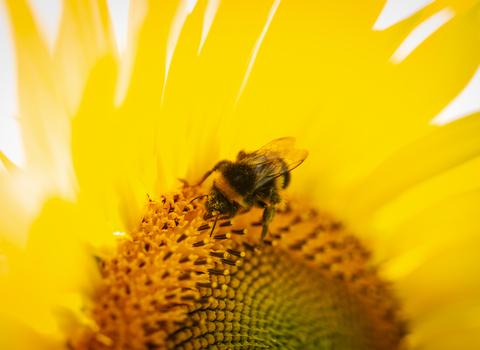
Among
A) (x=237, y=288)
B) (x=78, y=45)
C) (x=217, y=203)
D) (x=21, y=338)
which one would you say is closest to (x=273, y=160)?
(x=217, y=203)

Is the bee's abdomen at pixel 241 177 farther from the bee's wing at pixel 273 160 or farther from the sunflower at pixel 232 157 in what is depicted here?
the sunflower at pixel 232 157

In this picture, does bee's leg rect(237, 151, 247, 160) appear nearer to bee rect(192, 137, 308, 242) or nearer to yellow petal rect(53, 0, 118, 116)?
bee rect(192, 137, 308, 242)

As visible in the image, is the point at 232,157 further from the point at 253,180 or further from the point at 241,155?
the point at 253,180

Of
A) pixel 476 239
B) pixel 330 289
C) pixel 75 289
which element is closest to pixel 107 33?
pixel 75 289

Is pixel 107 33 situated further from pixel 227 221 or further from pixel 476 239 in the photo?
pixel 476 239

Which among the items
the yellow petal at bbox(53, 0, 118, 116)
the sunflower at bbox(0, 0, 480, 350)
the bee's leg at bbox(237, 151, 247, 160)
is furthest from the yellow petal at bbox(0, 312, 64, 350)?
the bee's leg at bbox(237, 151, 247, 160)

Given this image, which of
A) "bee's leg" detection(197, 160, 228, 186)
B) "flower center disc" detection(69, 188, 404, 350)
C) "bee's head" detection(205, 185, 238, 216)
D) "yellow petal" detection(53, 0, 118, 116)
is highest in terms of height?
"yellow petal" detection(53, 0, 118, 116)

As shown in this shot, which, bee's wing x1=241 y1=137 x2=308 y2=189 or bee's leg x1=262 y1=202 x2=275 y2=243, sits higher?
bee's wing x1=241 y1=137 x2=308 y2=189
